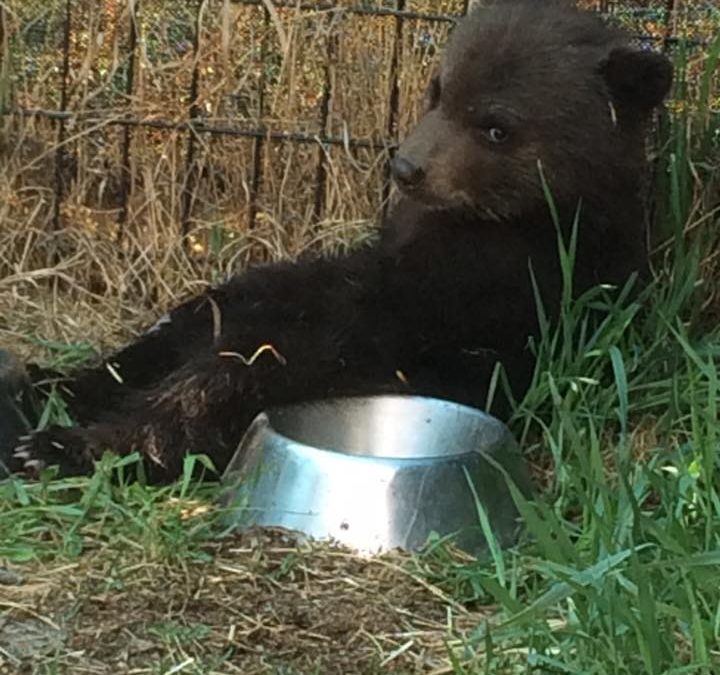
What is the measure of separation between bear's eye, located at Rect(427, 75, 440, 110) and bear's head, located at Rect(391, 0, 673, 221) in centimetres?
8

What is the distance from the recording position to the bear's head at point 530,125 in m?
4.18

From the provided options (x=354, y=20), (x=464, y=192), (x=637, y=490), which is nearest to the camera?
(x=637, y=490)

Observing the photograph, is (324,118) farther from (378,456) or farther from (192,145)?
(378,456)

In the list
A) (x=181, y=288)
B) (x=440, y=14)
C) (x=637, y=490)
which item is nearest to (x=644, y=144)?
(x=440, y=14)

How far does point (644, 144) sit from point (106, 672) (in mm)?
2323

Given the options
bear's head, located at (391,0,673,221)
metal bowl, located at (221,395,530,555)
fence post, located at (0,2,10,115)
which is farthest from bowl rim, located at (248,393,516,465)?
fence post, located at (0,2,10,115)

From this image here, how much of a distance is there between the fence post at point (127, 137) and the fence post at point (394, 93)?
833 mm

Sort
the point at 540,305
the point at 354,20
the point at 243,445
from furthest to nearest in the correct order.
Answer: the point at 354,20 < the point at 540,305 < the point at 243,445

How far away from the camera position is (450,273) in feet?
13.5

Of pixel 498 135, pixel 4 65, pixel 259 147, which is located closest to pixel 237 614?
pixel 498 135

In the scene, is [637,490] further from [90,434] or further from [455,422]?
[90,434]

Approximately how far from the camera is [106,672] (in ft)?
9.36

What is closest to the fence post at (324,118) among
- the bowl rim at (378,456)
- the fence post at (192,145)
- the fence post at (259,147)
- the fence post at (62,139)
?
the fence post at (259,147)

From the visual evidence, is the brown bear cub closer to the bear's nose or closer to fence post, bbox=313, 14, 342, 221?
the bear's nose
